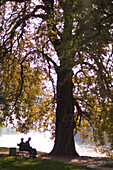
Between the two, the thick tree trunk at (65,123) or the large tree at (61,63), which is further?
the thick tree trunk at (65,123)

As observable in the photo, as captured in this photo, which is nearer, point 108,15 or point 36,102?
point 108,15

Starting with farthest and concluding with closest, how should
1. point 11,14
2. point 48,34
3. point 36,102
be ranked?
1. point 36,102
2. point 11,14
3. point 48,34

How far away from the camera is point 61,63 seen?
14.7 meters

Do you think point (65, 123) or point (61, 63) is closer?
point (61, 63)

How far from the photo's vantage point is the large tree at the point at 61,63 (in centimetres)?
1380

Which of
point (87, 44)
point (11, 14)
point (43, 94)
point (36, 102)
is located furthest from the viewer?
point (43, 94)

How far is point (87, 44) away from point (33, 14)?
299 inches

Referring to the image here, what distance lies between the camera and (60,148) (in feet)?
65.1

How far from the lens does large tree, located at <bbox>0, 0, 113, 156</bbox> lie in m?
13.8

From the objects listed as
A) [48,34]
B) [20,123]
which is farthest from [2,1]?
[20,123]

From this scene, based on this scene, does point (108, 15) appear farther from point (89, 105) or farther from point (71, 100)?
point (89, 105)

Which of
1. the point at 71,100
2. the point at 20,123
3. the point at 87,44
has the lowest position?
the point at 20,123

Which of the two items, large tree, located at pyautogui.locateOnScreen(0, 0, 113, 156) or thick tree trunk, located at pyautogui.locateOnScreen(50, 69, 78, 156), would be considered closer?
large tree, located at pyautogui.locateOnScreen(0, 0, 113, 156)

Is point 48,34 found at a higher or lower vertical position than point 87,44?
higher
